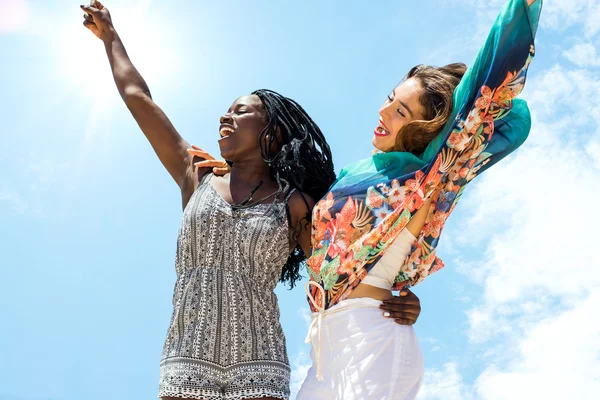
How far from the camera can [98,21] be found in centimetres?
453

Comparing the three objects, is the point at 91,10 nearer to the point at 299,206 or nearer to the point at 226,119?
the point at 226,119

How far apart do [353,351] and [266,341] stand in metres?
0.60

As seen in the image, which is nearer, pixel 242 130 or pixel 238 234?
pixel 238 234

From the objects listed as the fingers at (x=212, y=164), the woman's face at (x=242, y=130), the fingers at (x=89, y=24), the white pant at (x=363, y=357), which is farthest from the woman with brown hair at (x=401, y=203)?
the fingers at (x=89, y=24)

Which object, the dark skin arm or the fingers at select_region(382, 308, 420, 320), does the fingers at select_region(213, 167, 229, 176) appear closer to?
the dark skin arm

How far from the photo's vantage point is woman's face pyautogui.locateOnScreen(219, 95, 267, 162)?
3.97 m

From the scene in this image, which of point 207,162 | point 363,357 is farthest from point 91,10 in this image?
point 363,357

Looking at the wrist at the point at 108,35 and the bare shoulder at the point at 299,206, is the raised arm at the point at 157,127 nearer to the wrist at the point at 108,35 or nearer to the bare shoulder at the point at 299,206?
the wrist at the point at 108,35

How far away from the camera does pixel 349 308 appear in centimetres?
320

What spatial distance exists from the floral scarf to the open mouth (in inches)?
5.1

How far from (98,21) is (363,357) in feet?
8.69

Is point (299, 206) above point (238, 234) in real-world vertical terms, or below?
above

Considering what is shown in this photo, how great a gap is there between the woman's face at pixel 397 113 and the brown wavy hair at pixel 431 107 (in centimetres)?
2

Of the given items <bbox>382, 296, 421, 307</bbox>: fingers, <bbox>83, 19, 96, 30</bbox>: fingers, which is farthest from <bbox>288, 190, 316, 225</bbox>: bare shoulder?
<bbox>83, 19, 96, 30</bbox>: fingers
